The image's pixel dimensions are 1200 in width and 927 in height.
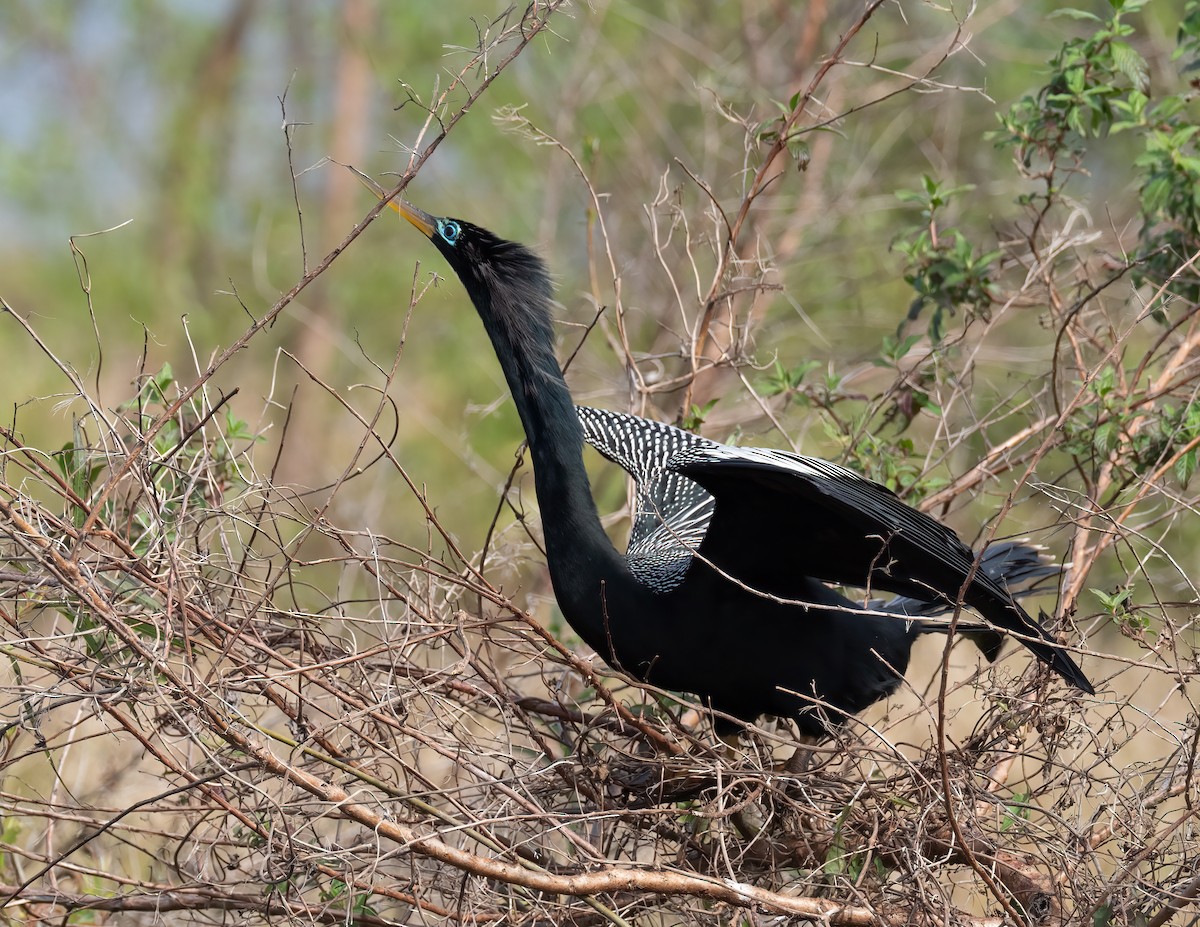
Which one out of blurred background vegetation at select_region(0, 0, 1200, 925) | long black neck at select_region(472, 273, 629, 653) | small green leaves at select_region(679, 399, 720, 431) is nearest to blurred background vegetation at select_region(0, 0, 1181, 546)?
blurred background vegetation at select_region(0, 0, 1200, 925)

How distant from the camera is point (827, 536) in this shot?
3.30 m

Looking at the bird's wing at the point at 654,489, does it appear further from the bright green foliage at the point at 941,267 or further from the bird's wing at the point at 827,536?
the bright green foliage at the point at 941,267

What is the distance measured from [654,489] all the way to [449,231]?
3.86 feet

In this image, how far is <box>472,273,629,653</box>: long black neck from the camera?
3.32 metres

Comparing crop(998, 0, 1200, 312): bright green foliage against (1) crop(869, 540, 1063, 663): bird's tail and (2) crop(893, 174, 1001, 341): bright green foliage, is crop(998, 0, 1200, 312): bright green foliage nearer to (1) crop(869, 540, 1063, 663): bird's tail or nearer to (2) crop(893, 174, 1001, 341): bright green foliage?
(2) crop(893, 174, 1001, 341): bright green foliage

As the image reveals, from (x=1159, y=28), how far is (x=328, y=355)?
7656mm

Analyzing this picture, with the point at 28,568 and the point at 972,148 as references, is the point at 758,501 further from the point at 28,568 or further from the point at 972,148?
the point at 972,148

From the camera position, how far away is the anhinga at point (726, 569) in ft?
10.5

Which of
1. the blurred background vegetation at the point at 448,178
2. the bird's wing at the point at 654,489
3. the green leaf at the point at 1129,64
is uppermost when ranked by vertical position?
the blurred background vegetation at the point at 448,178

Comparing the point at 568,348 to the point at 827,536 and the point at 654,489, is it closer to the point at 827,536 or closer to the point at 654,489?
the point at 654,489

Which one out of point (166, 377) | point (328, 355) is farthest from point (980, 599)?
point (328, 355)

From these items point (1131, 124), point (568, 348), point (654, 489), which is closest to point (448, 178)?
point (568, 348)

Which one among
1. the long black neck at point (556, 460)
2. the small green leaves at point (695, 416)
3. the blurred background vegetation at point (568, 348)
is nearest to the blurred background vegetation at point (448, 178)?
the blurred background vegetation at point (568, 348)

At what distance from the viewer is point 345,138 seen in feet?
41.3
